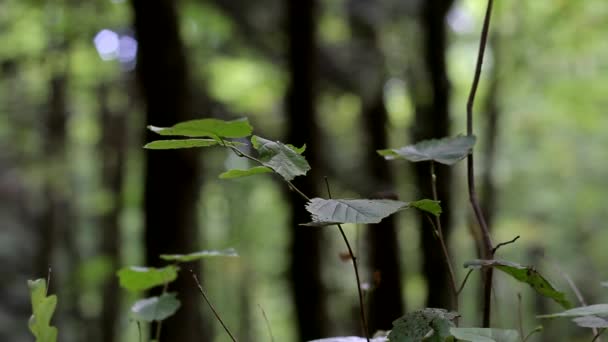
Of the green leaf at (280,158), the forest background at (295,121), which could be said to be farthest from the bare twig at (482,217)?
the forest background at (295,121)

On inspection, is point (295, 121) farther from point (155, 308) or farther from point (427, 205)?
point (427, 205)

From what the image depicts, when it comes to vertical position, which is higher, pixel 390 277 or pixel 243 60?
pixel 243 60

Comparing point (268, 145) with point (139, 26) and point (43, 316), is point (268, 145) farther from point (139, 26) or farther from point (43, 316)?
point (139, 26)

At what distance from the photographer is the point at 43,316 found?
801 millimetres

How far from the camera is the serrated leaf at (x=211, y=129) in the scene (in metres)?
0.74

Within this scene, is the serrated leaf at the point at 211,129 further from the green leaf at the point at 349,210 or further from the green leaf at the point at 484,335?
the green leaf at the point at 484,335

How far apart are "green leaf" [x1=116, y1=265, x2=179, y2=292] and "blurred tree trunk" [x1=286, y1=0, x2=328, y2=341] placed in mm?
4262

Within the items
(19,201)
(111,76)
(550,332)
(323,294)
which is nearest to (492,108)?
(323,294)

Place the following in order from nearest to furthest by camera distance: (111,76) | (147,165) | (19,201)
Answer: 1. (147,165)
2. (111,76)
3. (19,201)

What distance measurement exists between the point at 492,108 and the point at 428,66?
1.85 m

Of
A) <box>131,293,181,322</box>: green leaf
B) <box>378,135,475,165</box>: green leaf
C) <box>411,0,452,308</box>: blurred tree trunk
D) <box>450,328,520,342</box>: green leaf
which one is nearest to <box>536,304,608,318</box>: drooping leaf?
<box>450,328,520,342</box>: green leaf

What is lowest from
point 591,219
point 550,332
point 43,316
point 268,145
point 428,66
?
point 550,332

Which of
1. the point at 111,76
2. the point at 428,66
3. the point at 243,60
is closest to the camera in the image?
the point at 428,66

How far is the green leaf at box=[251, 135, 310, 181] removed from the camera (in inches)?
28.5
